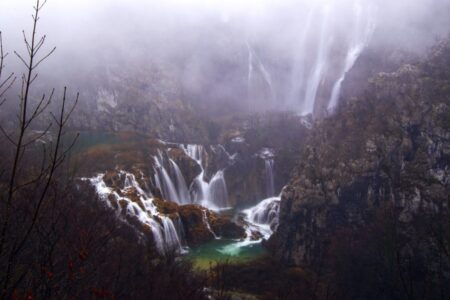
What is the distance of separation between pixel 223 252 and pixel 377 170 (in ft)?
45.2

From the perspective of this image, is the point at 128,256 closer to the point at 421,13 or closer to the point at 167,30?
the point at 421,13

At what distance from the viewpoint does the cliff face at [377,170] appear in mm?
32750

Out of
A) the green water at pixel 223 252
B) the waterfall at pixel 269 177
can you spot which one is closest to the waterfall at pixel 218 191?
the waterfall at pixel 269 177

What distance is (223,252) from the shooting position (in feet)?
116

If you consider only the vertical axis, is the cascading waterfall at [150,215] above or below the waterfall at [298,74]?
below

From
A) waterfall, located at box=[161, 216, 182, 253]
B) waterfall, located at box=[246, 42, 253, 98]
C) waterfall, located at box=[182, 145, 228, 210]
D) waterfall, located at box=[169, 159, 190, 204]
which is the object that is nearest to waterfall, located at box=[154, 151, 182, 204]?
waterfall, located at box=[169, 159, 190, 204]

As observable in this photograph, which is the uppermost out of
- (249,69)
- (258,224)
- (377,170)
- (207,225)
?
(249,69)

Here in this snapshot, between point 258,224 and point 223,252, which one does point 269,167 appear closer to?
point 258,224

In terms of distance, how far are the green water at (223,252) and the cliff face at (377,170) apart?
1823mm

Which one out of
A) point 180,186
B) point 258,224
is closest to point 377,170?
point 258,224

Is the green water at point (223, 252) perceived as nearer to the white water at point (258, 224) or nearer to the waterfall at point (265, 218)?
the white water at point (258, 224)

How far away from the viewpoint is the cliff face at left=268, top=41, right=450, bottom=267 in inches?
1289

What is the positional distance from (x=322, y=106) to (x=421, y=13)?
1726 cm

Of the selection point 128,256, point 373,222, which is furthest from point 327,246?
point 128,256
